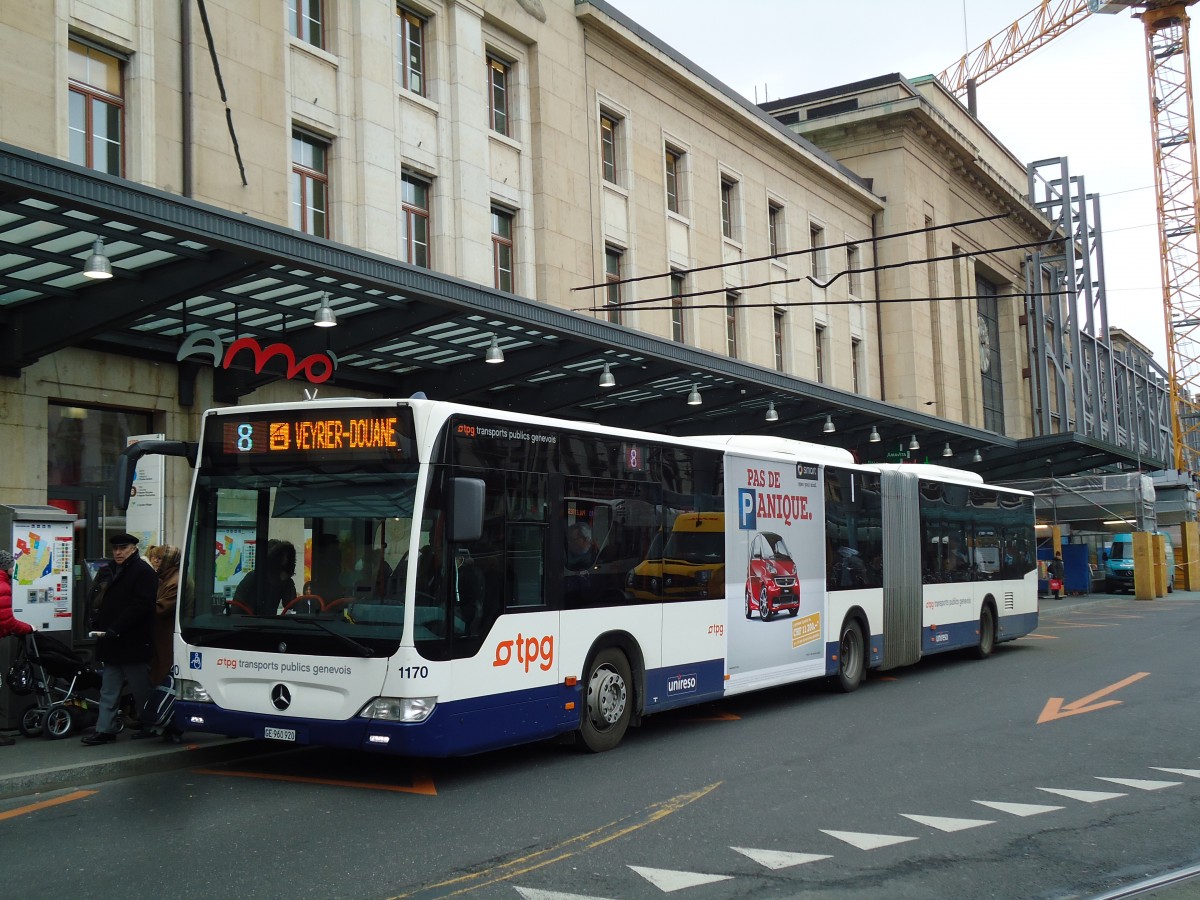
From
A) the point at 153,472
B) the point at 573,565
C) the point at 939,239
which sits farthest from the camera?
the point at 939,239

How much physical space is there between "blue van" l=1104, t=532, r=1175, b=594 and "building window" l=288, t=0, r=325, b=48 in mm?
38738

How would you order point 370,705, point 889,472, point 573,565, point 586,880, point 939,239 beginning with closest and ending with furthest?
point 586,880, point 370,705, point 573,565, point 889,472, point 939,239

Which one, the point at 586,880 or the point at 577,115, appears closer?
the point at 586,880

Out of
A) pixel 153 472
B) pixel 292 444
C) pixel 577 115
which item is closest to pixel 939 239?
pixel 577 115

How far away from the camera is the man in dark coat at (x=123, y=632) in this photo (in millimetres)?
10383

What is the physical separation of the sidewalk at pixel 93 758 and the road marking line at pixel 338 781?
1.37 ft

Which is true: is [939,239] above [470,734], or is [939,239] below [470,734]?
above

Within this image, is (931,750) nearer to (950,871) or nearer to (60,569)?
(950,871)

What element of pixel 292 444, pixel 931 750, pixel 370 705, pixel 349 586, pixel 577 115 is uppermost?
pixel 577 115

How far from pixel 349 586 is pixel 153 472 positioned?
21.2ft

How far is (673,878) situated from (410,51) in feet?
60.4

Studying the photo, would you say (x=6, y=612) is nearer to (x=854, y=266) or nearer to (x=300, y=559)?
(x=300, y=559)

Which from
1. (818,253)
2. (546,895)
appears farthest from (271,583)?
(818,253)

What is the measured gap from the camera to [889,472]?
56.4ft
